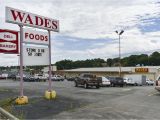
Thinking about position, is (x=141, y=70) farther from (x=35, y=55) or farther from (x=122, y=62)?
(x=35, y=55)

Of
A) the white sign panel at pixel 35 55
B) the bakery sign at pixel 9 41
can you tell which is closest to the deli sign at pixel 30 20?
the bakery sign at pixel 9 41

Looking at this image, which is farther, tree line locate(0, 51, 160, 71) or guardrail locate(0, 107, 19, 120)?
tree line locate(0, 51, 160, 71)

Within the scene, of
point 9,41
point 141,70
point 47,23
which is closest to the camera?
point 9,41

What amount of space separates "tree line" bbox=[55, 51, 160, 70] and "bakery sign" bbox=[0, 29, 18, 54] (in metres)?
105

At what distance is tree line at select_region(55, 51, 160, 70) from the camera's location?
13975cm

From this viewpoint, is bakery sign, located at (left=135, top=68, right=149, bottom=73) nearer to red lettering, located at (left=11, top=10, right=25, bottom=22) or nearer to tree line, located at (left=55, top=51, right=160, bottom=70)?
tree line, located at (left=55, top=51, right=160, bottom=70)

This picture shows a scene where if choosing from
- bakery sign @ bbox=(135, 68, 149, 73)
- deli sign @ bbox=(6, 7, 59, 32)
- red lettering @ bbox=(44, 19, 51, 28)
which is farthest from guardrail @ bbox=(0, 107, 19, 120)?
bakery sign @ bbox=(135, 68, 149, 73)

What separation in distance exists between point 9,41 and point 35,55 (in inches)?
73.2

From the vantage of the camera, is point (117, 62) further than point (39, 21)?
Yes

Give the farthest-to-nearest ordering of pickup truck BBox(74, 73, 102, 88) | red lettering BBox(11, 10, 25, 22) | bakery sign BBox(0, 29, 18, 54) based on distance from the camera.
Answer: pickup truck BBox(74, 73, 102, 88) < bakery sign BBox(0, 29, 18, 54) < red lettering BBox(11, 10, 25, 22)

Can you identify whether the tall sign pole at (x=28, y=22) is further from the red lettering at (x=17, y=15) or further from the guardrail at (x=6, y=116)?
the guardrail at (x=6, y=116)

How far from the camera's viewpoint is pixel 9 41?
18.3 meters

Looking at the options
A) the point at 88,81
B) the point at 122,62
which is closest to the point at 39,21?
the point at 88,81

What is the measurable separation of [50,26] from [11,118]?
348 inches
